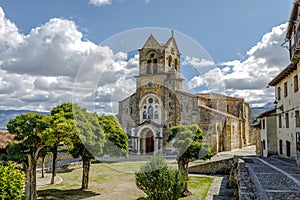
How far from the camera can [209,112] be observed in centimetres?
2998

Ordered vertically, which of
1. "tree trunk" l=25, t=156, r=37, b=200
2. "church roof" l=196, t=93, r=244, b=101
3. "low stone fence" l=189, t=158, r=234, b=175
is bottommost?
"low stone fence" l=189, t=158, r=234, b=175

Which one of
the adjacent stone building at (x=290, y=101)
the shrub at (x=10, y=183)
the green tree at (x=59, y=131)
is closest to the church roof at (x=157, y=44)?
the adjacent stone building at (x=290, y=101)

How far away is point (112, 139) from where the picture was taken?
14.6 metres

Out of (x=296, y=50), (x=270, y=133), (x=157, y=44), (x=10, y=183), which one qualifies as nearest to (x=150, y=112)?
(x=157, y=44)

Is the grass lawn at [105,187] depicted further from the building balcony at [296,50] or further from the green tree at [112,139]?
the building balcony at [296,50]

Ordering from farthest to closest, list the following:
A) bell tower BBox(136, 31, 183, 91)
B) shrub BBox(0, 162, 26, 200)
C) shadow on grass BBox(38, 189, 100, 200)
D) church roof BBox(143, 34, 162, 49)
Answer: church roof BBox(143, 34, 162, 49) < bell tower BBox(136, 31, 183, 91) < shadow on grass BBox(38, 189, 100, 200) < shrub BBox(0, 162, 26, 200)

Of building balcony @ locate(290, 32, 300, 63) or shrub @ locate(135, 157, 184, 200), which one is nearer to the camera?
shrub @ locate(135, 157, 184, 200)

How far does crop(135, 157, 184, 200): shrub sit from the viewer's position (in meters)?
11.0

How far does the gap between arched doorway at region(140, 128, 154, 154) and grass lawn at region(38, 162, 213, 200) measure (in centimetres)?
1005

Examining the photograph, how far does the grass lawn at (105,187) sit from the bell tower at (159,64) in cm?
1464

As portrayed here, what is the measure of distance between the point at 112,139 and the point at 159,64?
20.6 m

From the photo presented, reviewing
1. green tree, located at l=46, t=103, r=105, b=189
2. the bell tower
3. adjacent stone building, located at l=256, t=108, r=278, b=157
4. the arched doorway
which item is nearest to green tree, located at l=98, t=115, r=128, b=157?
green tree, located at l=46, t=103, r=105, b=189

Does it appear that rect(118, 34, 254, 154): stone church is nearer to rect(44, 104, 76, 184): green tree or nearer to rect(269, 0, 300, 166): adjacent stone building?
rect(269, 0, 300, 166): adjacent stone building

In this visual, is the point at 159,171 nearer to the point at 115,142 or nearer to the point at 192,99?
the point at 115,142
